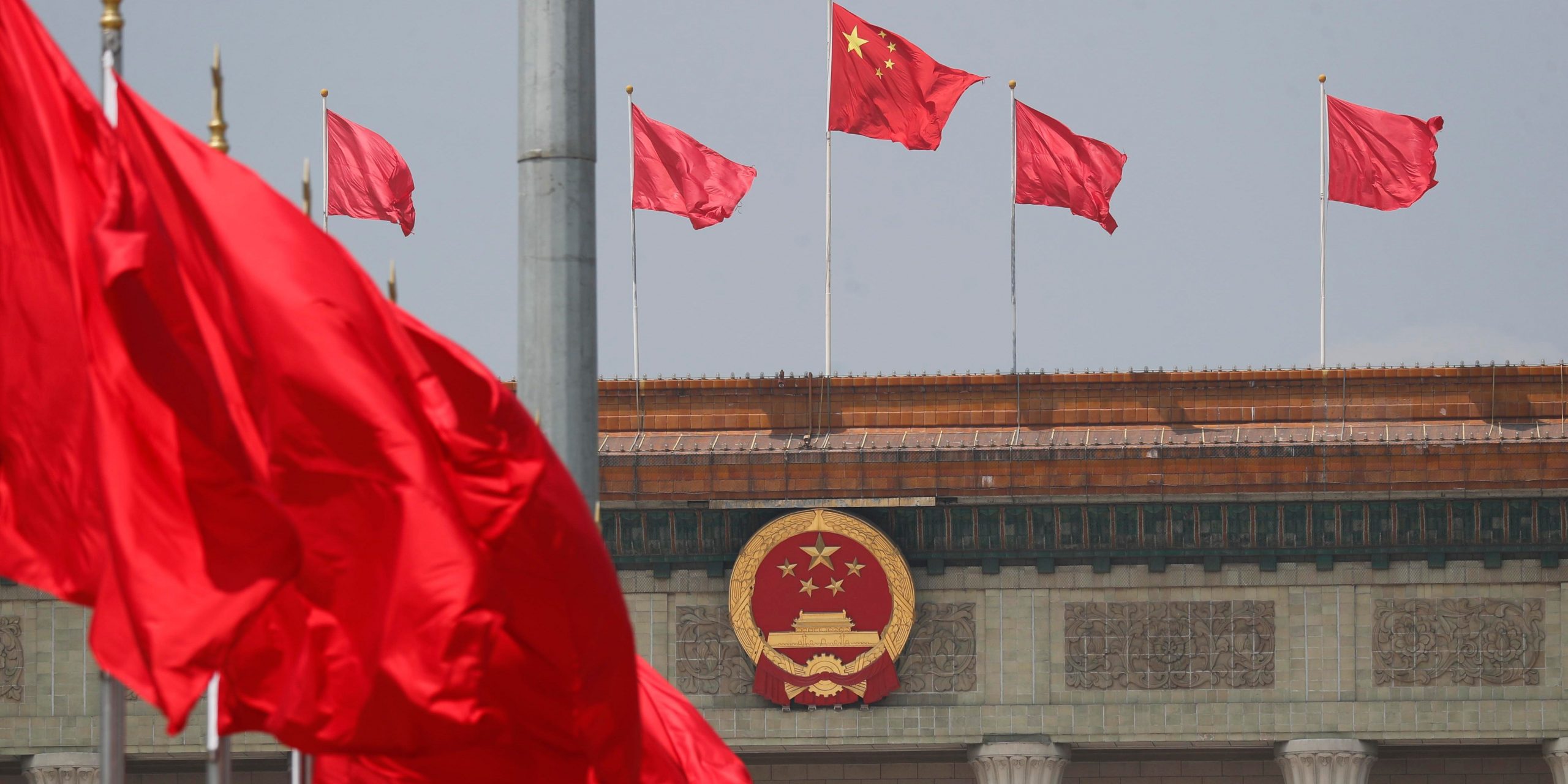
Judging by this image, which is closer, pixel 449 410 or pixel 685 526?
pixel 449 410

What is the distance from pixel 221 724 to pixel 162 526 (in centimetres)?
60

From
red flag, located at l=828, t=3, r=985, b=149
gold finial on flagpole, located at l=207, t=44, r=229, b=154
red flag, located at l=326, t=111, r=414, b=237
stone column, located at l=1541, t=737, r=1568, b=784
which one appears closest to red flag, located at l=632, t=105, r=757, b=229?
red flag, located at l=828, t=3, r=985, b=149

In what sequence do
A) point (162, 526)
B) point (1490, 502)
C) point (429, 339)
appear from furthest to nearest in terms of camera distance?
point (1490, 502), point (429, 339), point (162, 526)

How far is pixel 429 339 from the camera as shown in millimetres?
5953

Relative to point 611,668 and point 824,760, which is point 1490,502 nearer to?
point 824,760

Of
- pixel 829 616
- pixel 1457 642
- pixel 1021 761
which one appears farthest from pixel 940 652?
pixel 1457 642

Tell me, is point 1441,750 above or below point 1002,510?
below

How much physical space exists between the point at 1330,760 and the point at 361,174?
38.2 feet

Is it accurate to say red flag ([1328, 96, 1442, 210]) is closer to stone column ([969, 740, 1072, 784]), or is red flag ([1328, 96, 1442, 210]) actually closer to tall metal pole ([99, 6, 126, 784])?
stone column ([969, 740, 1072, 784])

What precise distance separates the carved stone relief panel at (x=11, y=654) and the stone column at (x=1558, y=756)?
15.1 metres

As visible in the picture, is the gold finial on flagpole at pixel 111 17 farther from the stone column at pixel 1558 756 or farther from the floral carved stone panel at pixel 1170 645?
the stone column at pixel 1558 756

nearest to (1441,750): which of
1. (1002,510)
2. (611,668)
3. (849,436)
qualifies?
(1002,510)

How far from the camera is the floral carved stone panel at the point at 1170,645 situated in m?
20.7

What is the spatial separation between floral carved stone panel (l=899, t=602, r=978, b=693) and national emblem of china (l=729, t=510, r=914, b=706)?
18 centimetres
